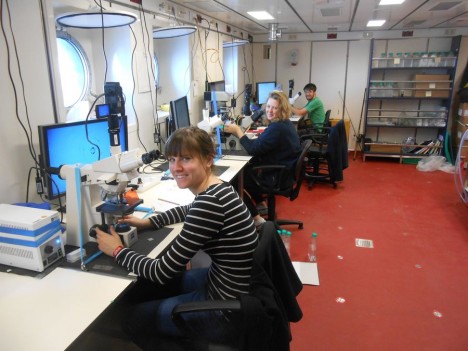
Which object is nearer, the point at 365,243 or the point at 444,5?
the point at 365,243

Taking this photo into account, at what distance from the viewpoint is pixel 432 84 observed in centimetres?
566

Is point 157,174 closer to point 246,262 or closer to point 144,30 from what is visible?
point 144,30

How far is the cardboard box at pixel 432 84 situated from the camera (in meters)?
5.61

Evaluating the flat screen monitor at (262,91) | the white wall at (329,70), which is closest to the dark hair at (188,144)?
the flat screen monitor at (262,91)

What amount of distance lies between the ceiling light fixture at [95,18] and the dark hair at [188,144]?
759 mm

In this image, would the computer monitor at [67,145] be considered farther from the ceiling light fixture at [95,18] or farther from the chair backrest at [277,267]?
the chair backrest at [277,267]

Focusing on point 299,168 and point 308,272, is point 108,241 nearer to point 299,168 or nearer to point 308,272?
point 308,272

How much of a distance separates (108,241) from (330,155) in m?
3.30

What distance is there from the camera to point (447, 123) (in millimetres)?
5785

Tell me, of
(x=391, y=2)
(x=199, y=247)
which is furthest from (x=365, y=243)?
(x=391, y=2)

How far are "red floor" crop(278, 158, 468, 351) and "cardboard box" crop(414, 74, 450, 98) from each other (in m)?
1.86

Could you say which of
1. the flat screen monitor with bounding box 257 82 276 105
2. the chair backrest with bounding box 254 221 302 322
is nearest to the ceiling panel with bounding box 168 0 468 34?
the flat screen monitor with bounding box 257 82 276 105

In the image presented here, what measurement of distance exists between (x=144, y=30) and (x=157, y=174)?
1.19m

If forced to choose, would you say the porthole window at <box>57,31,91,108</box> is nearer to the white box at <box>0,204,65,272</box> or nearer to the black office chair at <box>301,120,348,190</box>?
the white box at <box>0,204,65,272</box>
